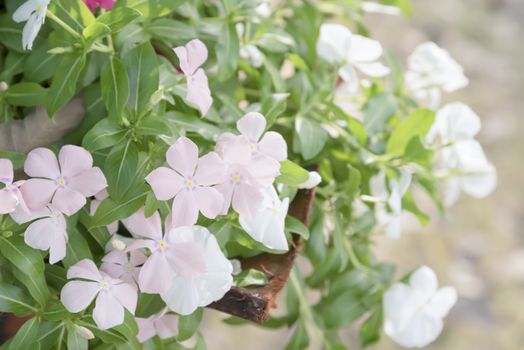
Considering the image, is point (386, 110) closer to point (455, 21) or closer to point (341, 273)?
point (341, 273)

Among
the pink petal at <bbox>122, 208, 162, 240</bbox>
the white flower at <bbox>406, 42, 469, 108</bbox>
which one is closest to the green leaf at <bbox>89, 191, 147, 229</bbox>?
the pink petal at <bbox>122, 208, 162, 240</bbox>

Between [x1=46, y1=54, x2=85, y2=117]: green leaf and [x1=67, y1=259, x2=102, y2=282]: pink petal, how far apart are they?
0.35 ft

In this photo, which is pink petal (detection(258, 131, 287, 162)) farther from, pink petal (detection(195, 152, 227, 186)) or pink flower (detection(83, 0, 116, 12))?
pink flower (detection(83, 0, 116, 12))

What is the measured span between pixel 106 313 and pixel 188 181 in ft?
0.34

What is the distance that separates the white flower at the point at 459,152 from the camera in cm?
75

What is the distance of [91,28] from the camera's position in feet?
1.82

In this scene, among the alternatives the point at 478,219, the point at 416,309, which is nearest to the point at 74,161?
the point at 416,309

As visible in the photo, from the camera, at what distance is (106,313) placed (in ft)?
1.76

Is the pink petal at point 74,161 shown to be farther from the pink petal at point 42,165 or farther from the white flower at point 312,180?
the white flower at point 312,180

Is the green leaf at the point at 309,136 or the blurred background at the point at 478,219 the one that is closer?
the green leaf at the point at 309,136

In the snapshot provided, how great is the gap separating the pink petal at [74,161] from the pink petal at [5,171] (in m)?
0.03

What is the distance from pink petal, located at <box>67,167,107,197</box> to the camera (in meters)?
0.53

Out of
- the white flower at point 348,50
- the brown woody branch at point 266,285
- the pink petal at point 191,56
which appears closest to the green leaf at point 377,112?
the white flower at point 348,50

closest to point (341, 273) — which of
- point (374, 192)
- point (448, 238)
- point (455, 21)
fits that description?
point (374, 192)
